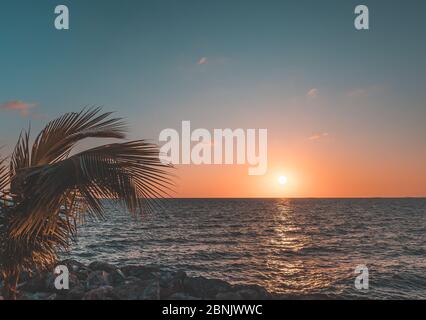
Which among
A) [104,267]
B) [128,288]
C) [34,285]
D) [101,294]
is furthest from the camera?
[104,267]

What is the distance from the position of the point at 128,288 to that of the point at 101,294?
1.15 m

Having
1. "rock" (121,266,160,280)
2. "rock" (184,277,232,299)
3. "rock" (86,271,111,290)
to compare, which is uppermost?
"rock" (86,271,111,290)

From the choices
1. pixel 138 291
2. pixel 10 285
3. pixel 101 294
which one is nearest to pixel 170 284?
pixel 138 291

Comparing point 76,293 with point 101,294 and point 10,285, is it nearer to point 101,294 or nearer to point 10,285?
point 101,294

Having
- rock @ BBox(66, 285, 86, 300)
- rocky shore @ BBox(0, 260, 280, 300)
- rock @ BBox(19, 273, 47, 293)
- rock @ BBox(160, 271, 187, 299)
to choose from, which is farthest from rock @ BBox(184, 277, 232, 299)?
rock @ BBox(19, 273, 47, 293)

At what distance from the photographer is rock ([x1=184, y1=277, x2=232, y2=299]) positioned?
45.5 ft

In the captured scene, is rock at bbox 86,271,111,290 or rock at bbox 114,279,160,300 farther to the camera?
rock at bbox 86,271,111,290

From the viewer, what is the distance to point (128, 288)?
12422 mm

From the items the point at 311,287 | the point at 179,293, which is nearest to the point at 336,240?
the point at 311,287

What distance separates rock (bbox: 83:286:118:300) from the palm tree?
204 inches

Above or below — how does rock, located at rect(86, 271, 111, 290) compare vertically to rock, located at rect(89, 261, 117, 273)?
above

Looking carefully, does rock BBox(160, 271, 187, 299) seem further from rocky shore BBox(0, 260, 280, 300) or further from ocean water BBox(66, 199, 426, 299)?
ocean water BBox(66, 199, 426, 299)

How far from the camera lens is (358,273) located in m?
23.1
